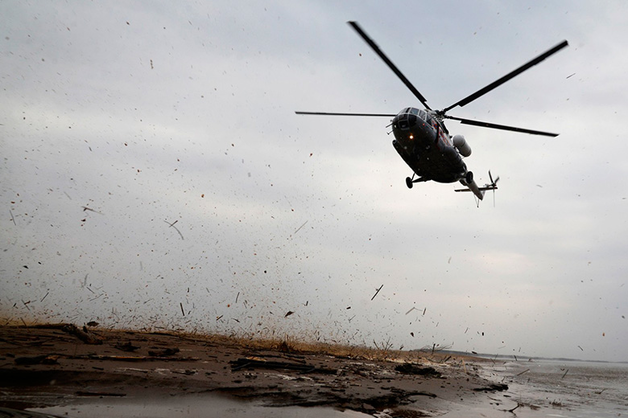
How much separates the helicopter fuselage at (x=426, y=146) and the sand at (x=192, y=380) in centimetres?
954

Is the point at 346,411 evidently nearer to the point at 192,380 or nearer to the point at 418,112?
the point at 192,380

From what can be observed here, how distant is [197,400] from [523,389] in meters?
10.1

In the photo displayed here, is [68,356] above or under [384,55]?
under

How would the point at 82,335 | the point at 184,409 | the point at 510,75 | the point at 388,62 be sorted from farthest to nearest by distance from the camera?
the point at 388,62
the point at 510,75
the point at 82,335
the point at 184,409

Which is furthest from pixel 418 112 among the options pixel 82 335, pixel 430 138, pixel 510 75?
pixel 82 335

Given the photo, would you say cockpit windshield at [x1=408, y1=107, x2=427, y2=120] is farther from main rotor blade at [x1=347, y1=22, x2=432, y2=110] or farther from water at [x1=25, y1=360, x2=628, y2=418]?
water at [x1=25, y1=360, x2=628, y2=418]

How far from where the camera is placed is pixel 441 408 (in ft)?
24.9

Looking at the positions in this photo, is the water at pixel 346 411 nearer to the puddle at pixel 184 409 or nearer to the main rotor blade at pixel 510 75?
the puddle at pixel 184 409

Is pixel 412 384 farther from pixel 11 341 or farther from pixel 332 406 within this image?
pixel 11 341

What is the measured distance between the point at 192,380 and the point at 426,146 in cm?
1336

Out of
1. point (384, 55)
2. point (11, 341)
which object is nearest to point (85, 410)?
point (11, 341)

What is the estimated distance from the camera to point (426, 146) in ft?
55.8

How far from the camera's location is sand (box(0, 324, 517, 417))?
636 centimetres

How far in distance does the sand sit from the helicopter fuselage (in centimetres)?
954
